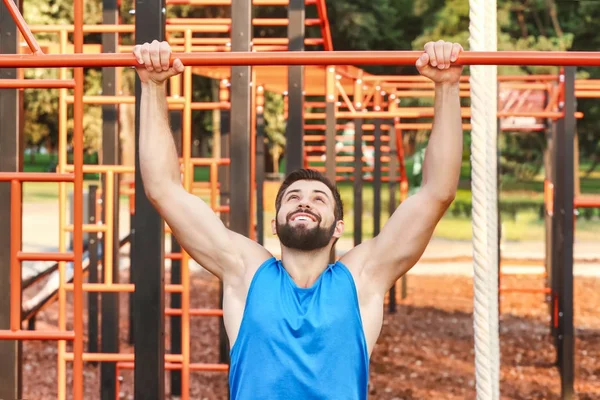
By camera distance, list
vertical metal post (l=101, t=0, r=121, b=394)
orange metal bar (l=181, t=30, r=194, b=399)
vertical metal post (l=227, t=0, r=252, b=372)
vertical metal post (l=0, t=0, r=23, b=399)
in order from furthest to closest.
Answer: vertical metal post (l=101, t=0, r=121, b=394)
orange metal bar (l=181, t=30, r=194, b=399)
vertical metal post (l=227, t=0, r=252, b=372)
vertical metal post (l=0, t=0, r=23, b=399)

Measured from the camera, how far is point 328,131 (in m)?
6.87

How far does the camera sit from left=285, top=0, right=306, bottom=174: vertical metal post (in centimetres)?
465

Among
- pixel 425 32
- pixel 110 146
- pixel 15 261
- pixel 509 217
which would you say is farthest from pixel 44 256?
pixel 509 217

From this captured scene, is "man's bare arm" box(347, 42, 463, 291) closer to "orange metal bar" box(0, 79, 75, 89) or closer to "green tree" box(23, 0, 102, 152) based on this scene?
"orange metal bar" box(0, 79, 75, 89)

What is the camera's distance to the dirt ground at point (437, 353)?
6.58 meters

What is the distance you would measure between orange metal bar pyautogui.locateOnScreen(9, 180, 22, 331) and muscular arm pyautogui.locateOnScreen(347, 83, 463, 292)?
131cm

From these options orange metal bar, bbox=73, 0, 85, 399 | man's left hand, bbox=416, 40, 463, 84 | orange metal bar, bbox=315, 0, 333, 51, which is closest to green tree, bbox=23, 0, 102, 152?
orange metal bar, bbox=315, 0, 333, 51

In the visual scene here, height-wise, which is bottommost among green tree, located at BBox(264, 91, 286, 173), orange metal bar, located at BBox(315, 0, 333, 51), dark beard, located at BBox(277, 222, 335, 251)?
dark beard, located at BBox(277, 222, 335, 251)

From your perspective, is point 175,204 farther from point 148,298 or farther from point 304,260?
point 148,298

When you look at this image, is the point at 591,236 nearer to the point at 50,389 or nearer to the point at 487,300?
the point at 50,389

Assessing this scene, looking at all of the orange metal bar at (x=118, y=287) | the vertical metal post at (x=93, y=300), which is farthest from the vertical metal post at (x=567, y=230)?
the vertical metal post at (x=93, y=300)

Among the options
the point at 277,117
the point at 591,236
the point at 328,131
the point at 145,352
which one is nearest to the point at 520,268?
the point at 328,131

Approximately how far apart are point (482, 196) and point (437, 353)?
5601mm

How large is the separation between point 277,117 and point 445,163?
23.0 meters
